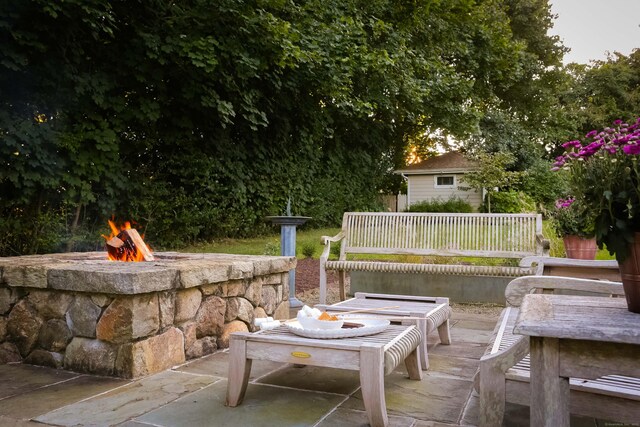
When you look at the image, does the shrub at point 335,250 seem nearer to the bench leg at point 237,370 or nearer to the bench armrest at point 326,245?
the bench armrest at point 326,245

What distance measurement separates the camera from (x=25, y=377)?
3.00 meters

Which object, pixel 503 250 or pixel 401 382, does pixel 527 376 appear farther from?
pixel 503 250

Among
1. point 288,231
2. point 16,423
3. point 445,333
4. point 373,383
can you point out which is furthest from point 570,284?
point 288,231

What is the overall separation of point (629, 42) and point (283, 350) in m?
33.4

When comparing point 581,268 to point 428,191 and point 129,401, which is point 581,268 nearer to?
point 129,401

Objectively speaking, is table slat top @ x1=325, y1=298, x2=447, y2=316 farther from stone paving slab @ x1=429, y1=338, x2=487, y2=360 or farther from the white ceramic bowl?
the white ceramic bowl

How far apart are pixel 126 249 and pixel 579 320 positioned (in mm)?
3287

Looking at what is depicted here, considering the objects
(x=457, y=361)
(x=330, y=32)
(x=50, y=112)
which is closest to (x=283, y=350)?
(x=457, y=361)

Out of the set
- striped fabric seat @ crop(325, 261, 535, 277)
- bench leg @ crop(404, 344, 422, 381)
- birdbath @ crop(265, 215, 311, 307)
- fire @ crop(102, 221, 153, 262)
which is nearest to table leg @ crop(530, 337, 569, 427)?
bench leg @ crop(404, 344, 422, 381)

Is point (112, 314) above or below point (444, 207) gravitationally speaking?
below

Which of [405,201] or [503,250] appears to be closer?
[503,250]

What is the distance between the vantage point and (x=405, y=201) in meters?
24.9

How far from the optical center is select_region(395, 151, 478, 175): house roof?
21.8 meters

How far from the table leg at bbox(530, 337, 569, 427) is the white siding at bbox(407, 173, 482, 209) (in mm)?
20363
